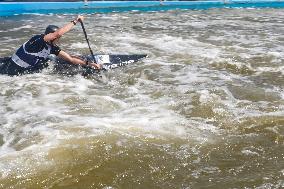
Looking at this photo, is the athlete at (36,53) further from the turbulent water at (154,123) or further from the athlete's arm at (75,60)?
the turbulent water at (154,123)

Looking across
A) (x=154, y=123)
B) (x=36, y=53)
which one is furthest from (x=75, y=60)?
(x=154, y=123)

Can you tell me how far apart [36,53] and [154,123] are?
11.1ft

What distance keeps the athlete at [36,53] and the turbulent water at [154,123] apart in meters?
0.20

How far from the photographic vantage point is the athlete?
7.50m

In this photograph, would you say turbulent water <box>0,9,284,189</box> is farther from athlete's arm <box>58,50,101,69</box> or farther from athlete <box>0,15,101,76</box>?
athlete's arm <box>58,50,101,69</box>

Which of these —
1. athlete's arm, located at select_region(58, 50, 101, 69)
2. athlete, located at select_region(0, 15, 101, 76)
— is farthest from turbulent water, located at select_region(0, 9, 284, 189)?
athlete's arm, located at select_region(58, 50, 101, 69)

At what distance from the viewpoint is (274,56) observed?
976 cm

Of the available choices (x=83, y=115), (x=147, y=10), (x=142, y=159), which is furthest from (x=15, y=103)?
(x=147, y=10)

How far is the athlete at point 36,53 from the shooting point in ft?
24.6

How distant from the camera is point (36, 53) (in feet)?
25.0

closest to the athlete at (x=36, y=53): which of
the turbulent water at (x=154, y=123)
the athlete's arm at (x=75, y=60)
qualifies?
the athlete's arm at (x=75, y=60)

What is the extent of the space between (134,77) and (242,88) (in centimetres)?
226

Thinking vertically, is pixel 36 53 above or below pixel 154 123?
above

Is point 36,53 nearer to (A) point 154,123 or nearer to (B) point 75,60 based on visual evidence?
(B) point 75,60
